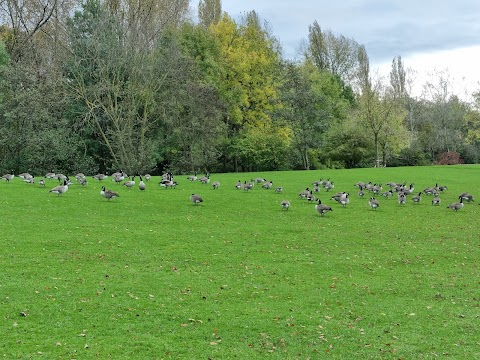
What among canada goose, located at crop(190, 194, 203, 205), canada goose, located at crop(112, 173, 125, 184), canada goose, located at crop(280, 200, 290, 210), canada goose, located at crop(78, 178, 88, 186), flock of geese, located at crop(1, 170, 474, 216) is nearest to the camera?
canada goose, located at crop(280, 200, 290, 210)

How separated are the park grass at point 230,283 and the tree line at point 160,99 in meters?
29.9

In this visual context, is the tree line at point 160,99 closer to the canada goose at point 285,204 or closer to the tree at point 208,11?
the tree at point 208,11

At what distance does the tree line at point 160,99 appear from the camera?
58250 mm

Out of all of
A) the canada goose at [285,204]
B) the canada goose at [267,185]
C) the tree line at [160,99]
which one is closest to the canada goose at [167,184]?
the canada goose at [267,185]

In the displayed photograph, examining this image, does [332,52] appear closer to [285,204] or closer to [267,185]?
[267,185]

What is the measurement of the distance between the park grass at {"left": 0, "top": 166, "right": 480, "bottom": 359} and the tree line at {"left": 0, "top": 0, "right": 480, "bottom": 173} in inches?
1176

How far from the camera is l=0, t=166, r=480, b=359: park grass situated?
1147 cm

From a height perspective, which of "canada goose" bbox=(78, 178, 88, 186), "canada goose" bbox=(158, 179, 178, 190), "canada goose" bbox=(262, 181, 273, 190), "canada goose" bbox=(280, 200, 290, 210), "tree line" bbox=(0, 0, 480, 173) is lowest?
"canada goose" bbox=(280, 200, 290, 210)

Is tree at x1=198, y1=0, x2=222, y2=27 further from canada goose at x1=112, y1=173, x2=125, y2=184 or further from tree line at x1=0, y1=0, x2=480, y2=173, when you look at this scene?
canada goose at x1=112, y1=173, x2=125, y2=184

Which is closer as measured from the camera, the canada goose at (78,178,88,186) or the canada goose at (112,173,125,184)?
the canada goose at (78,178,88,186)

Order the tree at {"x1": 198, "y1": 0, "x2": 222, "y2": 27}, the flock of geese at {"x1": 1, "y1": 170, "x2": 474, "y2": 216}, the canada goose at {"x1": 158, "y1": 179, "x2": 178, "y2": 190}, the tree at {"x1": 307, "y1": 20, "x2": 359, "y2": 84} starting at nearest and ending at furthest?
1. the flock of geese at {"x1": 1, "y1": 170, "x2": 474, "y2": 216}
2. the canada goose at {"x1": 158, "y1": 179, "x2": 178, "y2": 190}
3. the tree at {"x1": 198, "y1": 0, "x2": 222, "y2": 27}
4. the tree at {"x1": 307, "y1": 20, "x2": 359, "y2": 84}

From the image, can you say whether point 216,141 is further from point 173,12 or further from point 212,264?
point 212,264

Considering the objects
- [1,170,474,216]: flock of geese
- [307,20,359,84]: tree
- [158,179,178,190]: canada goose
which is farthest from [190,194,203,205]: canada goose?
[307,20,359,84]: tree

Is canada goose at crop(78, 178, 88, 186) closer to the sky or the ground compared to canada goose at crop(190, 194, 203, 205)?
closer to the sky
